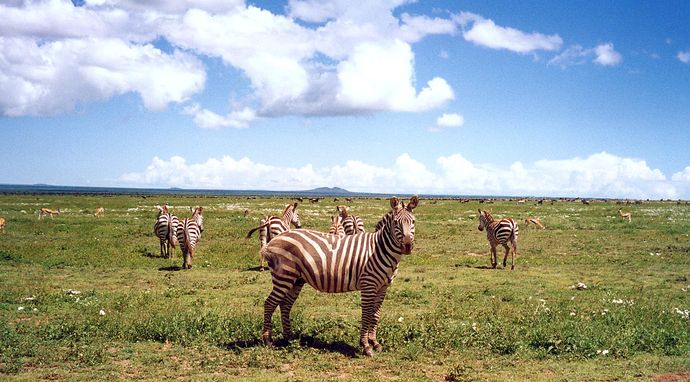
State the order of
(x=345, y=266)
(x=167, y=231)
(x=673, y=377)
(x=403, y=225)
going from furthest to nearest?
1. (x=167, y=231)
2. (x=345, y=266)
3. (x=403, y=225)
4. (x=673, y=377)

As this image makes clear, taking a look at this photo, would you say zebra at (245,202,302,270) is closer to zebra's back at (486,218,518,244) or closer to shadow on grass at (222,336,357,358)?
shadow on grass at (222,336,357,358)

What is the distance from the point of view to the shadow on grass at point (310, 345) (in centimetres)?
1033

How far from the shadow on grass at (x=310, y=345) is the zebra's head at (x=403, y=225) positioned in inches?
102

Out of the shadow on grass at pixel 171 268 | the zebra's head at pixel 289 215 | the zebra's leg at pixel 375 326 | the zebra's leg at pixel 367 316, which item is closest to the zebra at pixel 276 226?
the zebra's head at pixel 289 215

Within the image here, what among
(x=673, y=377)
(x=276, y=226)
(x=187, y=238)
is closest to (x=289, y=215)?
A: (x=276, y=226)

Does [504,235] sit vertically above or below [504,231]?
below

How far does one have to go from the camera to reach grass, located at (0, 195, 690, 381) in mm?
9320

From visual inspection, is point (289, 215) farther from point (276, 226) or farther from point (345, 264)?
point (345, 264)

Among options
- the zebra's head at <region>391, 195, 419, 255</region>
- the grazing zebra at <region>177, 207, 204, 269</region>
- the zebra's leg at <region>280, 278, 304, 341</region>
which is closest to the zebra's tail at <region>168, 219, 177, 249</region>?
the grazing zebra at <region>177, 207, 204, 269</region>

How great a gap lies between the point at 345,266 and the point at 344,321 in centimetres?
280

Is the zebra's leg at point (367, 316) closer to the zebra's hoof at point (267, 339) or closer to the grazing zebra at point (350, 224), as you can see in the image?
the zebra's hoof at point (267, 339)

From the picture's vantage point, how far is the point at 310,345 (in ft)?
34.7

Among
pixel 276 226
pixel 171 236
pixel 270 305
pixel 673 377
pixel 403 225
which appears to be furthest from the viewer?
pixel 171 236

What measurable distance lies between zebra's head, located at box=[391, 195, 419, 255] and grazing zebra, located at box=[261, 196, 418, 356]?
0.02 m
